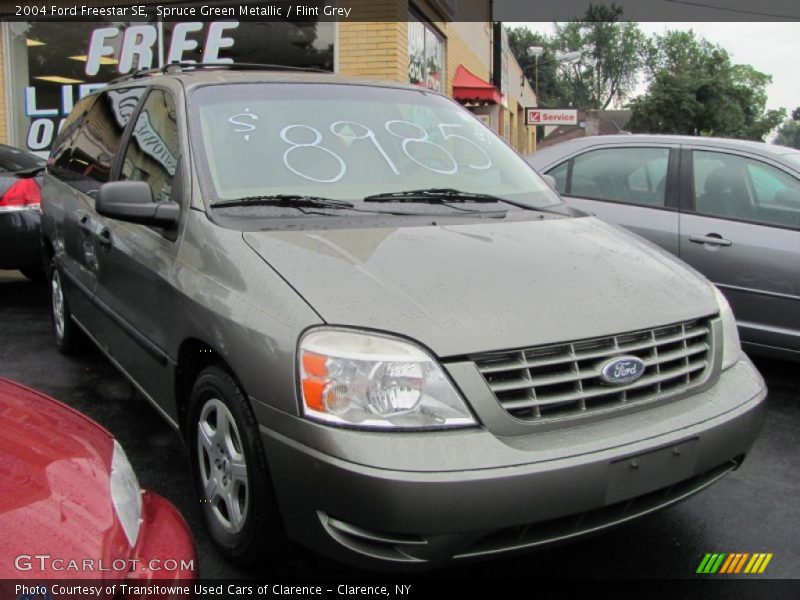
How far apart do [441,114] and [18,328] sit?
3.98m

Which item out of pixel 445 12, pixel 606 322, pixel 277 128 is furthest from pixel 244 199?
pixel 445 12

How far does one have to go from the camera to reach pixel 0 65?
1123 cm

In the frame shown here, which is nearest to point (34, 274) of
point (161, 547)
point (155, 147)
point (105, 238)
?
point (105, 238)

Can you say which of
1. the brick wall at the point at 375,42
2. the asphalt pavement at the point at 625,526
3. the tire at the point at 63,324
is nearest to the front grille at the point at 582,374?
the asphalt pavement at the point at 625,526

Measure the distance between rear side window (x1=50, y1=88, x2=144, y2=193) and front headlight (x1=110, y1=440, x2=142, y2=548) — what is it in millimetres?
2293

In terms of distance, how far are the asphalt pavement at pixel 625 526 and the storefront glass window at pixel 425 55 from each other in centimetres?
732

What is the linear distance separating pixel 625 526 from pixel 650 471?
213mm

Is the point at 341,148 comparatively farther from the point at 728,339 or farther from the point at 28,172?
the point at 28,172

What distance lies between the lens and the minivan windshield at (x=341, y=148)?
10.0ft

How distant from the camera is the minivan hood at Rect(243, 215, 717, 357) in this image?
2.23 metres

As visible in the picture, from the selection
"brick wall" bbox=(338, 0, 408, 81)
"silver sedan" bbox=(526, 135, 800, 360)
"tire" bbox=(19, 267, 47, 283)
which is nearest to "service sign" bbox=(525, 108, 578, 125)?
"brick wall" bbox=(338, 0, 408, 81)

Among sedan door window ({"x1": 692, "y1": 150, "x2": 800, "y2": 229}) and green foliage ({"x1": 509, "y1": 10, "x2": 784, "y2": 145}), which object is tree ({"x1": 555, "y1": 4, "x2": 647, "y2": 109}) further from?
sedan door window ({"x1": 692, "y1": 150, "x2": 800, "y2": 229})

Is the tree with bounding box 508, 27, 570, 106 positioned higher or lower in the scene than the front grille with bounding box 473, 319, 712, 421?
higher

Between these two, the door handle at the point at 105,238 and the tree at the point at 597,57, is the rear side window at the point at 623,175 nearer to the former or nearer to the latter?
the door handle at the point at 105,238
